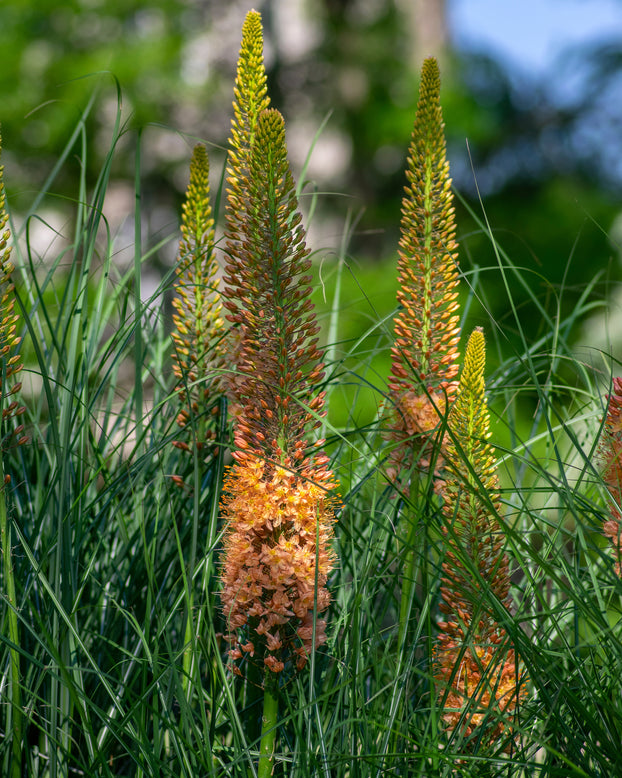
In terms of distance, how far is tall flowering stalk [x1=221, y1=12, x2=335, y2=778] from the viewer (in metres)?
1.25

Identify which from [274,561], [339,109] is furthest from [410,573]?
[339,109]

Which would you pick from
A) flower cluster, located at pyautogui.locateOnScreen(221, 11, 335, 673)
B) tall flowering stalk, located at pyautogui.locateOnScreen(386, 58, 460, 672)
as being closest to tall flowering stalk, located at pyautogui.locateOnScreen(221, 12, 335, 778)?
flower cluster, located at pyautogui.locateOnScreen(221, 11, 335, 673)

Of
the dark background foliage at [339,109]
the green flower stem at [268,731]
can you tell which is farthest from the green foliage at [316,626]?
the dark background foliage at [339,109]

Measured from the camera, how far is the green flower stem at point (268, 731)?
118cm

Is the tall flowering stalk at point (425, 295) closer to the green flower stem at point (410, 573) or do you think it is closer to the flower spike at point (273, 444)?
the green flower stem at point (410, 573)

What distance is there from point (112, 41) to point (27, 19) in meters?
0.86

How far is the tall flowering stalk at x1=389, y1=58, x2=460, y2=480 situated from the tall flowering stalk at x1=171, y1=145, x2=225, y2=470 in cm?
36

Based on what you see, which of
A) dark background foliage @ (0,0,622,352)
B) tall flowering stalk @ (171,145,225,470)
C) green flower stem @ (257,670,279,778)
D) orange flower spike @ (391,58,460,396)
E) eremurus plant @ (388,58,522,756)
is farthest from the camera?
dark background foliage @ (0,0,622,352)

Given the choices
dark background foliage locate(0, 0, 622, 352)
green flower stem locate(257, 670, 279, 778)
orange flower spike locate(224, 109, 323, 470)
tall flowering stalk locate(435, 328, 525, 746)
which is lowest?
green flower stem locate(257, 670, 279, 778)

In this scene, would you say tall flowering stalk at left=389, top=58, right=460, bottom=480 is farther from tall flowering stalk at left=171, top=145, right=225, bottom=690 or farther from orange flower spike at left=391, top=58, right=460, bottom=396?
tall flowering stalk at left=171, top=145, right=225, bottom=690

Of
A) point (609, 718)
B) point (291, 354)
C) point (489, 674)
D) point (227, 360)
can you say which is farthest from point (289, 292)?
point (609, 718)

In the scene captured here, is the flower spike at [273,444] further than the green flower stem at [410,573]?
No

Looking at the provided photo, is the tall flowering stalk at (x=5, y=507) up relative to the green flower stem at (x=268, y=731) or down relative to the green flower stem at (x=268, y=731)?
up

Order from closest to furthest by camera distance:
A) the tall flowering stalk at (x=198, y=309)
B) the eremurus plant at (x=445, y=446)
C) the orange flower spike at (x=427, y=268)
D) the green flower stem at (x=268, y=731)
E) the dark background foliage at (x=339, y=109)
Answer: the green flower stem at (x=268, y=731)
the eremurus plant at (x=445, y=446)
the orange flower spike at (x=427, y=268)
the tall flowering stalk at (x=198, y=309)
the dark background foliage at (x=339, y=109)
